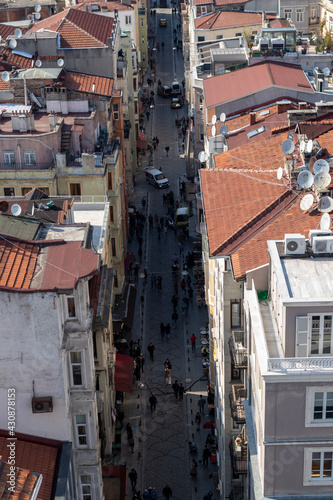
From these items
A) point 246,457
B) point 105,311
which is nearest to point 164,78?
point 105,311

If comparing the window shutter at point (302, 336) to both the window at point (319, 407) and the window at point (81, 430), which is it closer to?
the window at point (319, 407)

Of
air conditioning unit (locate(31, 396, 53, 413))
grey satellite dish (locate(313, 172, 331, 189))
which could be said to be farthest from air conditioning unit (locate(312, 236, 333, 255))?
air conditioning unit (locate(31, 396, 53, 413))

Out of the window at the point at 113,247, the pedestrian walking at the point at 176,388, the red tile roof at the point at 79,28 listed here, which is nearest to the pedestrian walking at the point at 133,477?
the pedestrian walking at the point at 176,388

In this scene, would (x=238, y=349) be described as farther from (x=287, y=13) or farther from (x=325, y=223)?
(x=287, y=13)

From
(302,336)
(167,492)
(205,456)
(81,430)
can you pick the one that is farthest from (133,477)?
(302,336)

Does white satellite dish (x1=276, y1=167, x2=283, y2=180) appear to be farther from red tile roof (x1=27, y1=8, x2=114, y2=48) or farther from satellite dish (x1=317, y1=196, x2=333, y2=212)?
red tile roof (x1=27, y1=8, x2=114, y2=48)

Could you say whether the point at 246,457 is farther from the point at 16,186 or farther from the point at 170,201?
the point at 170,201

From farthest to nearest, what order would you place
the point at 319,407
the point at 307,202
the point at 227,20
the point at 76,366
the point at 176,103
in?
the point at 176,103, the point at 227,20, the point at 307,202, the point at 76,366, the point at 319,407
